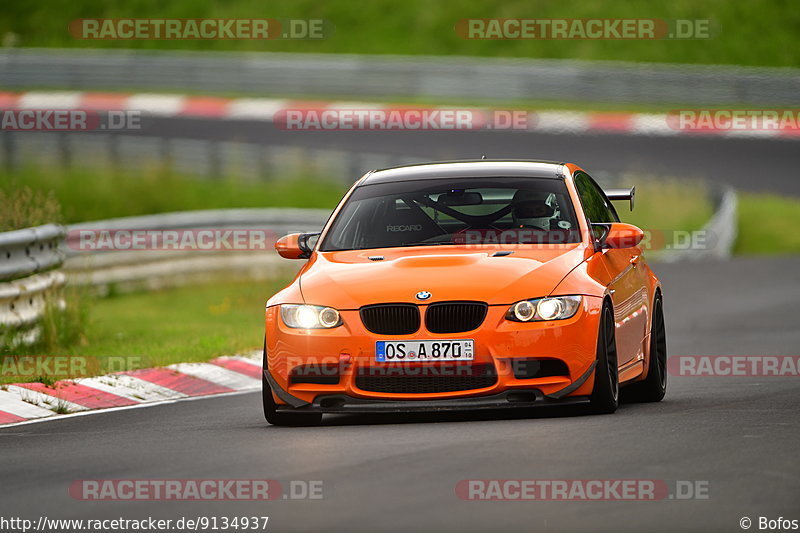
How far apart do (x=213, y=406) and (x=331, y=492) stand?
4.23 meters

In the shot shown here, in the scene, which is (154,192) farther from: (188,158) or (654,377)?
(654,377)

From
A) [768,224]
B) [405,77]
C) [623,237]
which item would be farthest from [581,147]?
[623,237]

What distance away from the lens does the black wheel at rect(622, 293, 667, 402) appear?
11.0m

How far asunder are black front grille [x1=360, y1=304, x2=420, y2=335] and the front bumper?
51mm

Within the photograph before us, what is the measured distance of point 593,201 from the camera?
36.8 feet

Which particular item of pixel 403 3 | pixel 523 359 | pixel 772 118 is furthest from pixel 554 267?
pixel 403 3

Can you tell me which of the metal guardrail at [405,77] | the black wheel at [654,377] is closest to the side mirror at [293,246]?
the black wheel at [654,377]

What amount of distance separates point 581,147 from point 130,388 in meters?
24.0

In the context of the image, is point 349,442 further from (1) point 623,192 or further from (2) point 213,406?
(1) point 623,192

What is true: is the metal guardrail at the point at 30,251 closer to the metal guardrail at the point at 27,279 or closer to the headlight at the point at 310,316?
the metal guardrail at the point at 27,279

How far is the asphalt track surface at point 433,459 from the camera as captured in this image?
6520 millimetres

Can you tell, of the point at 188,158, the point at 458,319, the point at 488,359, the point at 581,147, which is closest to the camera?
the point at 488,359

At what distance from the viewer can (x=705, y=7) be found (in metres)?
46.4

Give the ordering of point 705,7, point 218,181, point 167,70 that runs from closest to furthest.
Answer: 1. point 218,181
2. point 167,70
3. point 705,7
